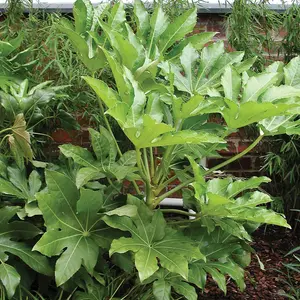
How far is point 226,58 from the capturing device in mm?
1685

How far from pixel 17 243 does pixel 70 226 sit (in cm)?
18

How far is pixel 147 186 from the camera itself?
161 cm

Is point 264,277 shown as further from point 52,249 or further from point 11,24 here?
point 11,24

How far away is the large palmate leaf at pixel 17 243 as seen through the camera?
57.5 inches

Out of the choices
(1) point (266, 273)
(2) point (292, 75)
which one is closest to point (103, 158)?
(2) point (292, 75)

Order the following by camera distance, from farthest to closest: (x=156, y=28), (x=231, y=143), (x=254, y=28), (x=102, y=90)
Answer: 1. (x=231, y=143)
2. (x=254, y=28)
3. (x=156, y=28)
4. (x=102, y=90)

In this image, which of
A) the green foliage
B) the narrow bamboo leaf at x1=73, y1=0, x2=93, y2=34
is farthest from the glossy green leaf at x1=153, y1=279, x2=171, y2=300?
the green foliage

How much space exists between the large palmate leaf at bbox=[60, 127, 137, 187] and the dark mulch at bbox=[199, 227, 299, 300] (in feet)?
2.09

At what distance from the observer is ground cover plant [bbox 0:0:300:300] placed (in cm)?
137

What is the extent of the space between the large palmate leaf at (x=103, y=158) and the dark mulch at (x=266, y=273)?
637 millimetres

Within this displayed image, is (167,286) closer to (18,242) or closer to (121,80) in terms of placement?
(18,242)

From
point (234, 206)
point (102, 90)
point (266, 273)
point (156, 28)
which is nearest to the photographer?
point (102, 90)

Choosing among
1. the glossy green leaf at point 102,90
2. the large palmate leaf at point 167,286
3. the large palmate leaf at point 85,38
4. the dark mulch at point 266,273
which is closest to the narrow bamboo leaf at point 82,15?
the large palmate leaf at point 85,38

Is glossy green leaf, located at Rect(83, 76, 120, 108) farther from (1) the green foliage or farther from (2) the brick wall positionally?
(2) the brick wall
